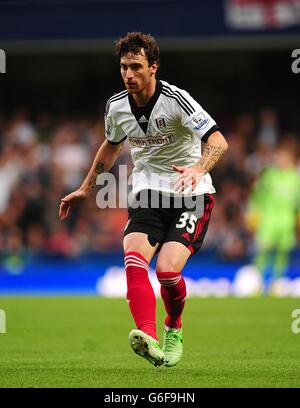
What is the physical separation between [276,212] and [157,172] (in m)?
9.92

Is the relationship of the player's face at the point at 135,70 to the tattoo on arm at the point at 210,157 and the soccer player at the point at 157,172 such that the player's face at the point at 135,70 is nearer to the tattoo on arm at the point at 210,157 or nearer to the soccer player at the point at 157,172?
the soccer player at the point at 157,172

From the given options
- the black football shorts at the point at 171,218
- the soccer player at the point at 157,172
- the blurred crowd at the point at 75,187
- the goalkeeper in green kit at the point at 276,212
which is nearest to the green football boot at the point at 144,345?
the soccer player at the point at 157,172

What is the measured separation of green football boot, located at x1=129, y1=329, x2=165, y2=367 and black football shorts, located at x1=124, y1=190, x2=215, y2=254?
3.10 feet

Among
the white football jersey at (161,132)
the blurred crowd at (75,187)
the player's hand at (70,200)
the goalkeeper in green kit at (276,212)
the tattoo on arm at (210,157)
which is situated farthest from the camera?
the blurred crowd at (75,187)

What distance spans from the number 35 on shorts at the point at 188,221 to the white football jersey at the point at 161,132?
20 cm

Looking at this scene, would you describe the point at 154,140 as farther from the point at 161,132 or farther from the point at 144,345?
the point at 144,345

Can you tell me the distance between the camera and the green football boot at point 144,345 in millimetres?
6520

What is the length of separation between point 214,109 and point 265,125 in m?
1.38

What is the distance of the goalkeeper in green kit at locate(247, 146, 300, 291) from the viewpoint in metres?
17.0

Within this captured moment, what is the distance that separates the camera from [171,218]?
24.6 ft

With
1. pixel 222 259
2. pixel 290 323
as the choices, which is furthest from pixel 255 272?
pixel 290 323

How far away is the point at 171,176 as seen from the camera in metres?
7.55

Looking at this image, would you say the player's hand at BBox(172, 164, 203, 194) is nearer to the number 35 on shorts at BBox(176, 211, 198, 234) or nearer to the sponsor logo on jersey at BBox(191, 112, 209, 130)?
the sponsor logo on jersey at BBox(191, 112, 209, 130)

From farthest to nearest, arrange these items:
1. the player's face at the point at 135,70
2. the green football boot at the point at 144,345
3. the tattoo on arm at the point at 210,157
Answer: the player's face at the point at 135,70 → the tattoo on arm at the point at 210,157 → the green football boot at the point at 144,345
